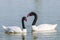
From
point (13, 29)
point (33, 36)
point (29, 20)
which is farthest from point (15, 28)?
point (29, 20)

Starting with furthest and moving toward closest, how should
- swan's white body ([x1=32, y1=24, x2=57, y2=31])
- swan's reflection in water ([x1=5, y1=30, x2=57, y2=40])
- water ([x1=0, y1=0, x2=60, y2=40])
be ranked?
swan's white body ([x1=32, y1=24, x2=57, y2=31]), water ([x1=0, y1=0, x2=60, y2=40]), swan's reflection in water ([x1=5, y1=30, x2=57, y2=40])

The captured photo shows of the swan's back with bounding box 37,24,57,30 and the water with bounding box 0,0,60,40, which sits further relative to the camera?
the swan's back with bounding box 37,24,57,30

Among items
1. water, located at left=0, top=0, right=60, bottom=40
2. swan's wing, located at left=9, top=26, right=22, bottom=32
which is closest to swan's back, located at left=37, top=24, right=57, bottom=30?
water, located at left=0, top=0, right=60, bottom=40

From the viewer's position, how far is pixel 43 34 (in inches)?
599

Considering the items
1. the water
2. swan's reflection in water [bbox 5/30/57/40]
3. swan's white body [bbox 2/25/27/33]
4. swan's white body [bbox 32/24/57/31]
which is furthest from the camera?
swan's white body [bbox 32/24/57/31]

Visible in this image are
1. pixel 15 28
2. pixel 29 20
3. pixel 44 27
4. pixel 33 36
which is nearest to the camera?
pixel 33 36

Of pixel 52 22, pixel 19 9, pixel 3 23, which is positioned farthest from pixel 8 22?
pixel 19 9

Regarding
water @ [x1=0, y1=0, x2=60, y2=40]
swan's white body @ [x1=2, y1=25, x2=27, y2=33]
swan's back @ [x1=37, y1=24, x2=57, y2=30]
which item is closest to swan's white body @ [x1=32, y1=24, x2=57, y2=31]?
swan's back @ [x1=37, y1=24, x2=57, y2=30]

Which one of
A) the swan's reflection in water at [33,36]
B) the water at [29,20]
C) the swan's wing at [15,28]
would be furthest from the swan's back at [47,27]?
A: the swan's wing at [15,28]

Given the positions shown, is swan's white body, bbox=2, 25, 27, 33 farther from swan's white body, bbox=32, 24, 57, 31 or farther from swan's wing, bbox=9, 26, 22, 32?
swan's white body, bbox=32, 24, 57, 31

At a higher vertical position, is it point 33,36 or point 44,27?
point 33,36

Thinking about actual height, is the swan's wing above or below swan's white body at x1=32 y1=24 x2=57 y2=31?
above

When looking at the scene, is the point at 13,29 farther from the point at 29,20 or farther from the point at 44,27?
the point at 29,20

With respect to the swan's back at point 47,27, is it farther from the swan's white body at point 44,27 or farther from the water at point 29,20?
the water at point 29,20
